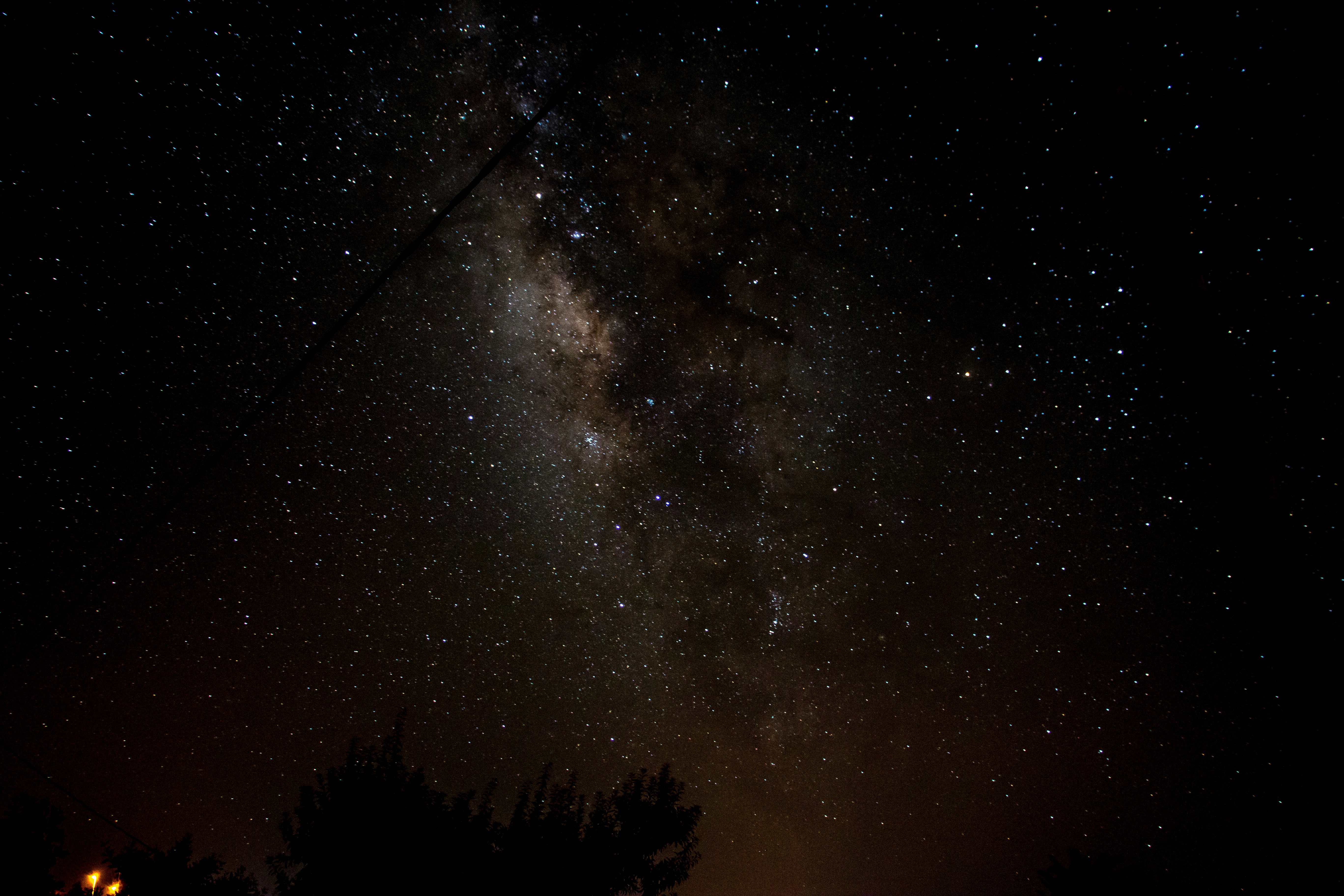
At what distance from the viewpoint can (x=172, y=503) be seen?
3.90m

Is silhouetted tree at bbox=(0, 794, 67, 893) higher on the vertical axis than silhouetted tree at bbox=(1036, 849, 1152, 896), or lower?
lower

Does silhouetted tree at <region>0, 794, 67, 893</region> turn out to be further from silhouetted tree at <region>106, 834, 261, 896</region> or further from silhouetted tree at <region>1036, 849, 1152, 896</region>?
silhouetted tree at <region>1036, 849, 1152, 896</region>

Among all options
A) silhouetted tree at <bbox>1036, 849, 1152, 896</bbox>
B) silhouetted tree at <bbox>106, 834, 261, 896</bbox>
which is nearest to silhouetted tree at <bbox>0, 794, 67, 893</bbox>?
silhouetted tree at <bbox>106, 834, 261, 896</bbox>

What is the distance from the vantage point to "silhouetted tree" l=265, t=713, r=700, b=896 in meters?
5.60

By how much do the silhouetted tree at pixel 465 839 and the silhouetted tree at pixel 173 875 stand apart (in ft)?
0.90

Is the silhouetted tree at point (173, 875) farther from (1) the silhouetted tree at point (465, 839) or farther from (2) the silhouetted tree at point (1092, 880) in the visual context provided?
(2) the silhouetted tree at point (1092, 880)

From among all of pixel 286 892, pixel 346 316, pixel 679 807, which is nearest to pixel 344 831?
pixel 286 892

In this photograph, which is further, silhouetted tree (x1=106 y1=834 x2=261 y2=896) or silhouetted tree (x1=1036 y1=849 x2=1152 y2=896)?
silhouetted tree (x1=1036 y1=849 x2=1152 y2=896)

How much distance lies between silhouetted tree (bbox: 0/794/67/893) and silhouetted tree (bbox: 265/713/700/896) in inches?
73.2

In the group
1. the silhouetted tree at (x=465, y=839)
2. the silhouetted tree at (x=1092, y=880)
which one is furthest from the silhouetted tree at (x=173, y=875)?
the silhouetted tree at (x=1092, y=880)

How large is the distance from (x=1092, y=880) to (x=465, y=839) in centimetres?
1053

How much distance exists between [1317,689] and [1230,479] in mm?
299

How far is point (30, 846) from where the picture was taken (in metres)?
6.91

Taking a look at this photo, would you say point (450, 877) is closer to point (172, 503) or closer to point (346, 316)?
point (172, 503)
